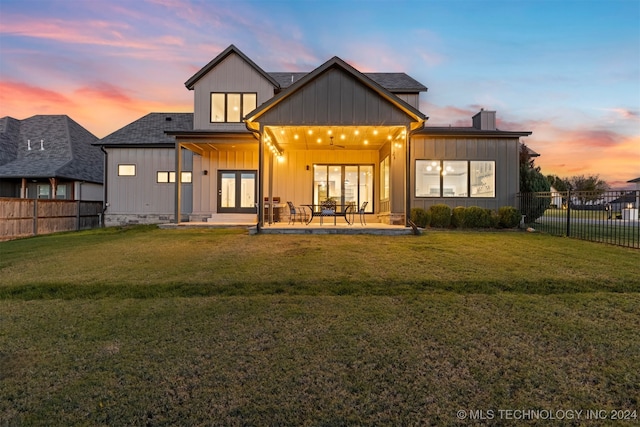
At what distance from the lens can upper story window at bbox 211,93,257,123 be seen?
43.2 ft

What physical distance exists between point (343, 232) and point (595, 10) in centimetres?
1585

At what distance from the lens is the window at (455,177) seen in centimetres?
1178

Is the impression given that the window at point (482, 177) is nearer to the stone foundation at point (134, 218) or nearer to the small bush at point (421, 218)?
the small bush at point (421, 218)

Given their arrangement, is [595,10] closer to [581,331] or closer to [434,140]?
[434,140]

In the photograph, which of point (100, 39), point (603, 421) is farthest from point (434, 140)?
point (100, 39)

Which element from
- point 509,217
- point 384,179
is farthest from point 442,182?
point 509,217

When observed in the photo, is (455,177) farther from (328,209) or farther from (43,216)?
(43,216)

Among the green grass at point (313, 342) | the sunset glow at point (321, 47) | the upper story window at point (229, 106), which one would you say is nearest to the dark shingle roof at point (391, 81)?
the upper story window at point (229, 106)

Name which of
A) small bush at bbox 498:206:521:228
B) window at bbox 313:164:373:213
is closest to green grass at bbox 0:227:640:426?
small bush at bbox 498:206:521:228

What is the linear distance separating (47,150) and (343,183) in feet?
60.8

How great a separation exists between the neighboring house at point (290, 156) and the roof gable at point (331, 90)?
62mm

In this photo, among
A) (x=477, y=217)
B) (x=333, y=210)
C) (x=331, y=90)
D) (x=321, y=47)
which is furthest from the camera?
(x=321, y=47)

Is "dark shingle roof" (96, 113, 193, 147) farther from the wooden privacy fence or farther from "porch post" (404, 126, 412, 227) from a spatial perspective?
"porch post" (404, 126, 412, 227)

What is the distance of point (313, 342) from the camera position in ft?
8.14
